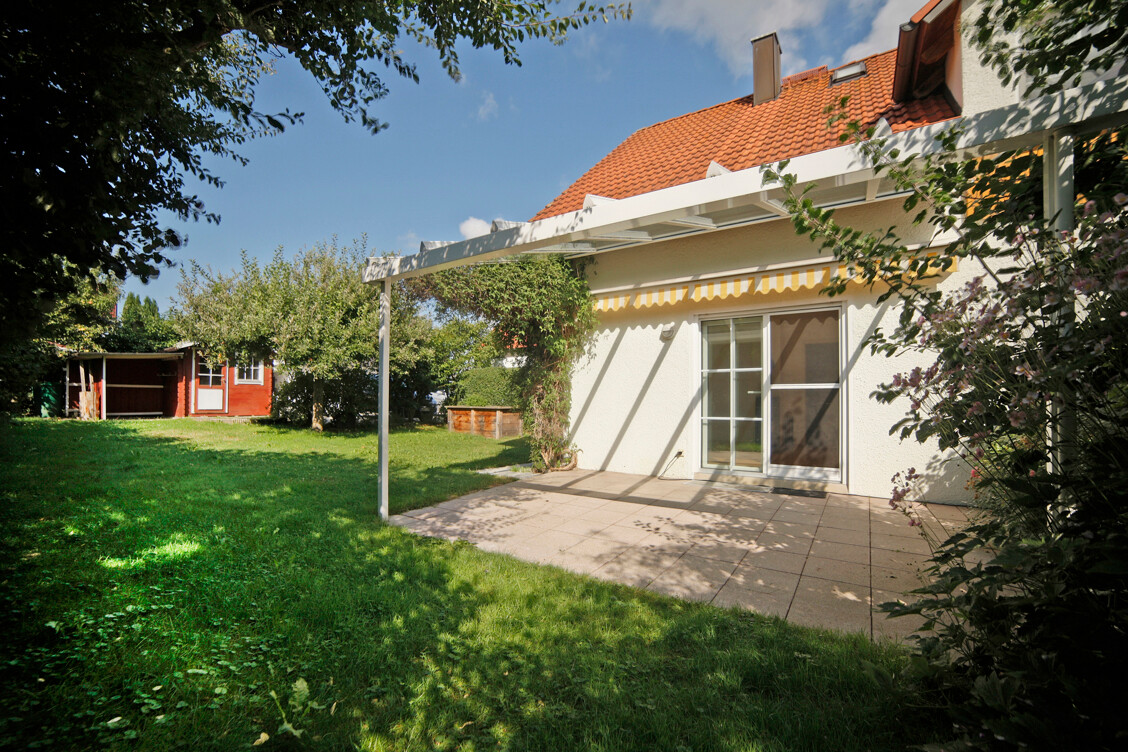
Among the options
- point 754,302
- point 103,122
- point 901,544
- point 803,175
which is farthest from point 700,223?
point 103,122

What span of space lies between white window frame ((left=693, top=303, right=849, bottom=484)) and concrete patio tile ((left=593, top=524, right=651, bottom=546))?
3.89 metres

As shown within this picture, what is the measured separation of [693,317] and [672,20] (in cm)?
716

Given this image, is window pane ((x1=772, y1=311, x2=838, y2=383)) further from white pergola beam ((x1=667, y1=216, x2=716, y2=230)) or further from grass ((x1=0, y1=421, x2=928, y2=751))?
grass ((x1=0, y1=421, x2=928, y2=751))

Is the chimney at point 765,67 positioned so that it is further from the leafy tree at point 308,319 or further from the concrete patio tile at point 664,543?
the leafy tree at point 308,319

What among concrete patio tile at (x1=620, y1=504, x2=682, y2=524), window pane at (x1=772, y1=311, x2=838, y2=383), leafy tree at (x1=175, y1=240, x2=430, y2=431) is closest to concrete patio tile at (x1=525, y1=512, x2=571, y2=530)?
concrete patio tile at (x1=620, y1=504, x2=682, y2=524)

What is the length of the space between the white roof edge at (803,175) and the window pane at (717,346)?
15.7 ft

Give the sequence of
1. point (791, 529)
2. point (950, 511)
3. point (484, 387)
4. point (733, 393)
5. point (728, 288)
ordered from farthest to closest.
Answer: point (484, 387) < point (733, 393) < point (728, 288) < point (950, 511) < point (791, 529)

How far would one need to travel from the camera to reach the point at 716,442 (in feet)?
32.2

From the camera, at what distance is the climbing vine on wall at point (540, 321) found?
9.82m

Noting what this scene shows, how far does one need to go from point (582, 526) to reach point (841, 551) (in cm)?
307

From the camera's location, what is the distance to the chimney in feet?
39.4

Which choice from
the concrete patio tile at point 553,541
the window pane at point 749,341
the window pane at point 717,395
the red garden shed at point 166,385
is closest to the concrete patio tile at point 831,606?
the concrete patio tile at point 553,541

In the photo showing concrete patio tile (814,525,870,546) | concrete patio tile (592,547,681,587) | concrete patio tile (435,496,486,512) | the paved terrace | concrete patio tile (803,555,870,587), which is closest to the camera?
the paved terrace

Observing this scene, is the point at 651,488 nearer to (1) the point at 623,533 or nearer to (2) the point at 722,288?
(1) the point at 623,533
